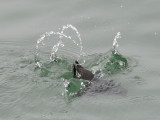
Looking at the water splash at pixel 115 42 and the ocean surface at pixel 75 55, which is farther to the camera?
the water splash at pixel 115 42

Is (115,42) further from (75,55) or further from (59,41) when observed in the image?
(59,41)

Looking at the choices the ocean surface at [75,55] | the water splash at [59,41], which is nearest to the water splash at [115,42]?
the ocean surface at [75,55]

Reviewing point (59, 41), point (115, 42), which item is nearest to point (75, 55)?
point (59, 41)

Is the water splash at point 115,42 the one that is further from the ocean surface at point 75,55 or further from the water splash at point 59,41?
the water splash at point 59,41

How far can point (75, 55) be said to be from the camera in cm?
1067

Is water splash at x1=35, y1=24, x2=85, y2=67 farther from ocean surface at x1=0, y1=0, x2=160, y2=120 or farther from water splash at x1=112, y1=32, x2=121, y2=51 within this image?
water splash at x1=112, y1=32, x2=121, y2=51

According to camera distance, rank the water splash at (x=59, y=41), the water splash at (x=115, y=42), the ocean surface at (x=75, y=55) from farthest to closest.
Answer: the water splash at (x=59, y=41)
the water splash at (x=115, y=42)
the ocean surface at (x=75, y=55)

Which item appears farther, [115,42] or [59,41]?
[59,41]

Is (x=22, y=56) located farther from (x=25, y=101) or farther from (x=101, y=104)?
(x=101, y=104)

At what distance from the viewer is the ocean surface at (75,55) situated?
827cm

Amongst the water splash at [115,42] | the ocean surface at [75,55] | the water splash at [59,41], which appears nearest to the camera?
the ocean surface at [75,55]

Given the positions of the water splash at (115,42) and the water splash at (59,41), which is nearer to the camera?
the water splash at (115,42)

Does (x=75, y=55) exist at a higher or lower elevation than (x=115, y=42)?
lower

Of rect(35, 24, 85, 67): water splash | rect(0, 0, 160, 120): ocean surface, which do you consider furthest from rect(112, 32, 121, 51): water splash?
rect(35, 24, 85, 67): water splash
